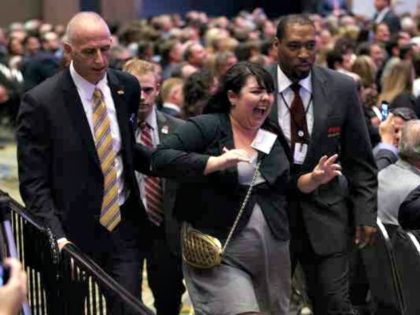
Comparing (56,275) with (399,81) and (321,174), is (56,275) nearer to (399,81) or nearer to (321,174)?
(321,174)

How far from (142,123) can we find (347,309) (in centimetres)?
154

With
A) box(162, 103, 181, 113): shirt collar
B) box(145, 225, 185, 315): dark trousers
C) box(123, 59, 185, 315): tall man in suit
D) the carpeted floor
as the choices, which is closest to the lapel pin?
box(123, 59, 185, 315): tall man in suit

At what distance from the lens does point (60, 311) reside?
16.5 ft

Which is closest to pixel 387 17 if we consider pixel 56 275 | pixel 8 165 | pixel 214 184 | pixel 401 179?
pixel 8 165

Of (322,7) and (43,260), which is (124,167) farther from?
(322,7)

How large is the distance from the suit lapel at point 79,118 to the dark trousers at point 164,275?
3.61 ft

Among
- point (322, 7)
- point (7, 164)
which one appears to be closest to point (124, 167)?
point (7, 164)

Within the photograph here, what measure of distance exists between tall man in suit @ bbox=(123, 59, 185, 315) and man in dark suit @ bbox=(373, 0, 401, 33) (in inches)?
479

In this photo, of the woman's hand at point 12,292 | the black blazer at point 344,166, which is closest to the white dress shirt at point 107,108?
the black blazer at point 344,166

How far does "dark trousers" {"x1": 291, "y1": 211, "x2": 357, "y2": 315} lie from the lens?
5.71 meters

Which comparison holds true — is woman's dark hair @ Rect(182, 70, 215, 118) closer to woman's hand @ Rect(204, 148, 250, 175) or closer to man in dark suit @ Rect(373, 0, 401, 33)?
woman's hand @ Rect(204, 148, 250, 175)

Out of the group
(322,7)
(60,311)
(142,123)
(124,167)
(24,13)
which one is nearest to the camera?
(60,311)

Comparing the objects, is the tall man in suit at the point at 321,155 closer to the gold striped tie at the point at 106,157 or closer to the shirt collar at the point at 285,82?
the shirt collar at the point at 285,82

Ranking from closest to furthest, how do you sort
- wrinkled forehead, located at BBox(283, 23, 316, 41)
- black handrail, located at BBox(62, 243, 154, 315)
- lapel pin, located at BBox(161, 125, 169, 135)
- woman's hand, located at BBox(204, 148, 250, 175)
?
black handrail, located at BBox(62, 243, 154, 315), woman's hand, located at BBox(204, 148, 250, 175), wrinkled forehead, located at BBox(283, 23, 316, 41), lapel pin, located at BBox(161, 125, 169, 135)
